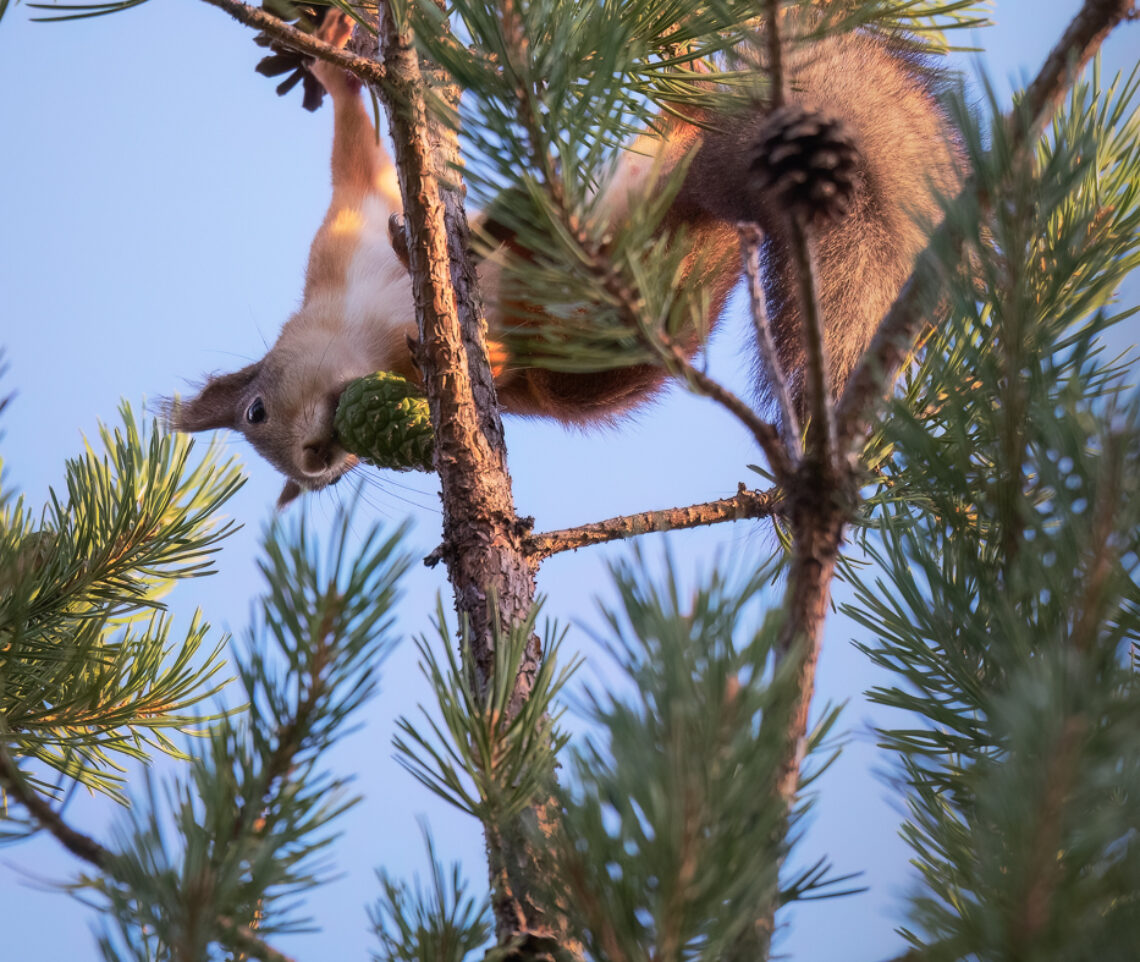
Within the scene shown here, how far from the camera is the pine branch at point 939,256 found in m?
0.45

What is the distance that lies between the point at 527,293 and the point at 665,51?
1.20ft

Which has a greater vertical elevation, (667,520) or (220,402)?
(220,402)

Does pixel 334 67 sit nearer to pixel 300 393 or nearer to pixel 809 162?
pixel 300 393

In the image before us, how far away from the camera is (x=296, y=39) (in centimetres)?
70

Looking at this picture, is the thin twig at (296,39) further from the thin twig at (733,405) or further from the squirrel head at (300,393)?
the squirrel head at (300,393)

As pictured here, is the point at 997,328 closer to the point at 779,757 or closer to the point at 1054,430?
the point at 1054,430

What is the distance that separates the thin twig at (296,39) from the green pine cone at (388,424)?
0.43m

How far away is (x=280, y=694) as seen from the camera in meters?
0.46

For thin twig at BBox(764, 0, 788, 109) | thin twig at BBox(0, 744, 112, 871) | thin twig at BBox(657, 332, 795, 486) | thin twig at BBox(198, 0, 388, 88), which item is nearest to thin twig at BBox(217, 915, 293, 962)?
thin twig at BBox(0, 744, 112, 871)

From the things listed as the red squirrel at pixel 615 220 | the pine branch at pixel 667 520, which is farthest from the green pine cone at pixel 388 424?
the pine branch at pixel 667 520

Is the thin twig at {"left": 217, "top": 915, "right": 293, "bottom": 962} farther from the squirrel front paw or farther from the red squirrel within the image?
the squirrel front paw

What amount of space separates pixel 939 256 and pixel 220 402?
1665 mm

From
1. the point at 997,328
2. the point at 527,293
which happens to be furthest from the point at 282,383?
the point at 997,328

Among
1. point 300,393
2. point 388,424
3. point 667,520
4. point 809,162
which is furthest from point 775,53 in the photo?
point 300,393
